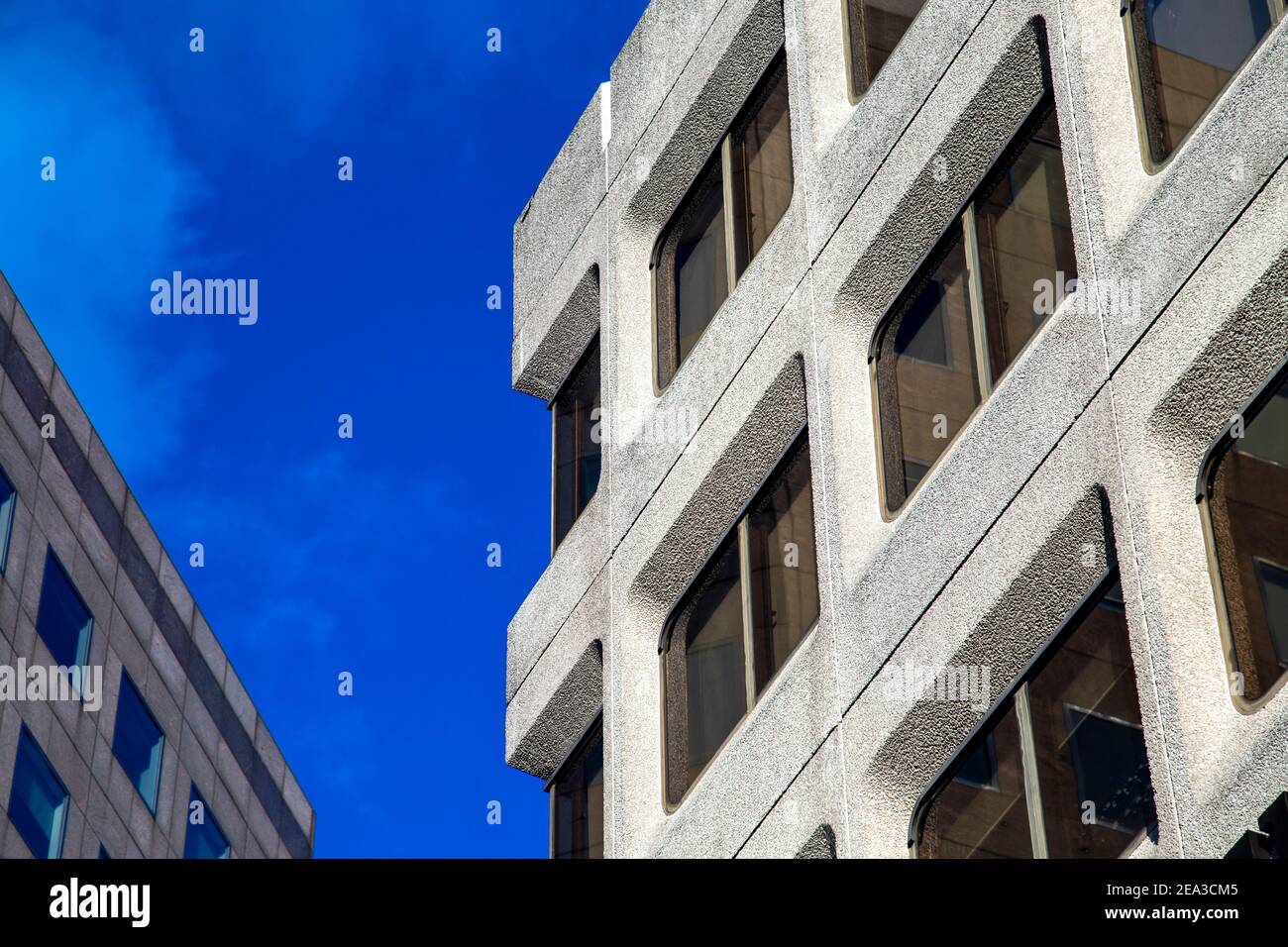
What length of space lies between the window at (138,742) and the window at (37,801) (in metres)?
3.43

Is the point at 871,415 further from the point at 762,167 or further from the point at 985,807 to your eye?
Result: the point at 762,167

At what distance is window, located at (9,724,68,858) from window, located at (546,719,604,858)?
1746cm

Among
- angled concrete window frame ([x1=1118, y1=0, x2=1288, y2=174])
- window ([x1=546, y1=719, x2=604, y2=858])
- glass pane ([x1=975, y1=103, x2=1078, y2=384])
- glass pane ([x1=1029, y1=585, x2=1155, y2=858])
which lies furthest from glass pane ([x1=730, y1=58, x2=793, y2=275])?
glass pane ([x1=1029, y1=585, x2=1155, y2=858])

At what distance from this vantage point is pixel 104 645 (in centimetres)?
4256

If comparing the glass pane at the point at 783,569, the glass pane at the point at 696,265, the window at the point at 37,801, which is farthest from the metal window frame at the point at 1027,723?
the window at the point at 37,801

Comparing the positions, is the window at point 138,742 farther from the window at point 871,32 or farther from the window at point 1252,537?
the window at point 1252,537

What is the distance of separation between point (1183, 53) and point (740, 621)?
758 centimetres

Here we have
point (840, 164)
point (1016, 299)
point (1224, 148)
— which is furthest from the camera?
point (840, 164)

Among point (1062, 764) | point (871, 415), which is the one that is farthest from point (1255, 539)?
point (871, 415)

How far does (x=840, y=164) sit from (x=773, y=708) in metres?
5.11

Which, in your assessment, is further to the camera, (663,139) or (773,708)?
(663,139)

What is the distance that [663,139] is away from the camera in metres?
22.9
